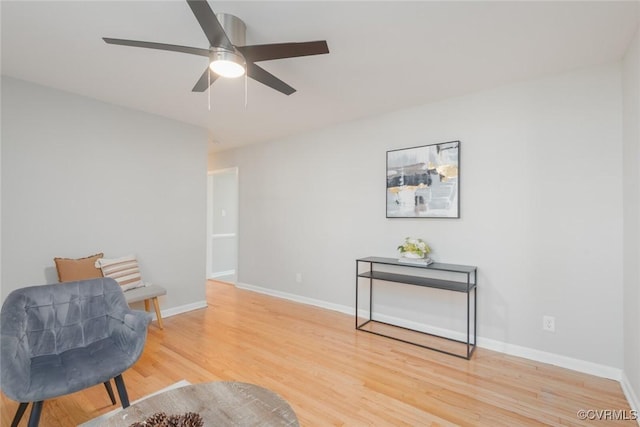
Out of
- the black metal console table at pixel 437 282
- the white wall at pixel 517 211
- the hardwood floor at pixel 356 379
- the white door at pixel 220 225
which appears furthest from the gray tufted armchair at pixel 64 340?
the white door at pixel 220 225

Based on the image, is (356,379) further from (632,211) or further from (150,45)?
(150,45)

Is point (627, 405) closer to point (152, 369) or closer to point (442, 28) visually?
point (442, 28)

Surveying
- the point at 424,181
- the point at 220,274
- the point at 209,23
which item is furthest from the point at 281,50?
the point at 220,274

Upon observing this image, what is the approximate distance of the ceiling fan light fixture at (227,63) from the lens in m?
1.83

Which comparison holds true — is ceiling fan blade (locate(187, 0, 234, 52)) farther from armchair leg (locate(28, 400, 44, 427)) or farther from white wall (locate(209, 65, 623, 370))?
white wall (locate(209, 65, 623, 370))

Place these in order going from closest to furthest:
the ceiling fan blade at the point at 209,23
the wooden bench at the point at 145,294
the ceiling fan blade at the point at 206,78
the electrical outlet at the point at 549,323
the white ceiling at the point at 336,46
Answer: the ceiling fan blade at the point at 209,23
the white ceiling at the point at 336,46
the ceiling fan blade at the point at 206,78
the electrical outlet at the point at 549,323
the wooden bench at the point at 145,294

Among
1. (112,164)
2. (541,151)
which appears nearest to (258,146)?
(112,164)

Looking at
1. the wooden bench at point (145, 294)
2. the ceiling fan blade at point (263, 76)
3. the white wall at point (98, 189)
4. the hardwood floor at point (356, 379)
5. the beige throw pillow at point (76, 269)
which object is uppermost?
the ceiling fan blade at point (263, 76)

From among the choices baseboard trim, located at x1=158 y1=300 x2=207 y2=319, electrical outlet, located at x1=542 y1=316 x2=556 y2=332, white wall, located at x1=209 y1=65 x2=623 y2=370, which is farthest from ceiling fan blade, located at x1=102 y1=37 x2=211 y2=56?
electrical outlet, located at x1=542 y1=316 x2=556 y2=332

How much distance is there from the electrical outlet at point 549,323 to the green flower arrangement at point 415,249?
111 centimetres

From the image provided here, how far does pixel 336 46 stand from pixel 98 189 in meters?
2.85

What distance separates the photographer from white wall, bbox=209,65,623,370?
2.40 m

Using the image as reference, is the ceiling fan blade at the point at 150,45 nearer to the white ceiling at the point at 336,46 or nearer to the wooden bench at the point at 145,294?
the white ceiling at the point at 336,46

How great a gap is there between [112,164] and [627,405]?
16.0 ft
